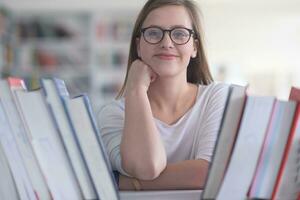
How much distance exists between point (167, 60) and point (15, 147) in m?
0.44

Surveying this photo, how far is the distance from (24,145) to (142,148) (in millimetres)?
211

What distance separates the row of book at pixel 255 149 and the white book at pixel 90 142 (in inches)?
5.9

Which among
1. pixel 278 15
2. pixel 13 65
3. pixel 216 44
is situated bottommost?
pixel 13 65

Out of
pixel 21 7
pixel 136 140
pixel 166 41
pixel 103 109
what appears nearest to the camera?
pixel 136 140

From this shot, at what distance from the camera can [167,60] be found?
0.97 m

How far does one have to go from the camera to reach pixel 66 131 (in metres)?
0.58

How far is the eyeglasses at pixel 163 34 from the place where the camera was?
949mm

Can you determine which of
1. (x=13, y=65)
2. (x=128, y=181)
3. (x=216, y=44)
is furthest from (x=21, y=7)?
(x=128, y=181)

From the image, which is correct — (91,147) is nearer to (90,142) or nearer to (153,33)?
(90,142)

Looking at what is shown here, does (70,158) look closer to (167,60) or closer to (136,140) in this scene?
(136,140)

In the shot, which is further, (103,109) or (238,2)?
(238,2)

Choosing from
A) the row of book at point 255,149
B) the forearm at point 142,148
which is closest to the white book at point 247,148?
the row of book at point 255,149

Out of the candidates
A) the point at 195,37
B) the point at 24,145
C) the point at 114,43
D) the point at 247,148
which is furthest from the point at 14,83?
the point at 114,43

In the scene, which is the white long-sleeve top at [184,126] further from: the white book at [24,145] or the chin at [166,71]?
the white book at [24,145]
